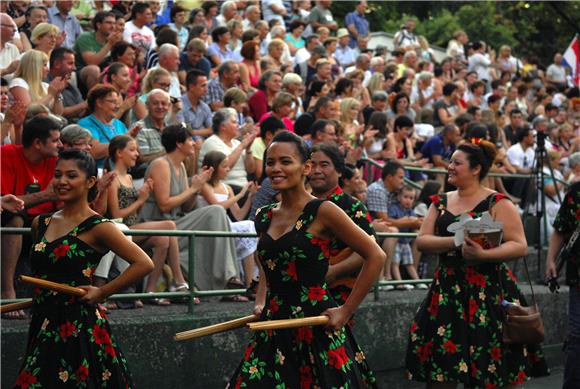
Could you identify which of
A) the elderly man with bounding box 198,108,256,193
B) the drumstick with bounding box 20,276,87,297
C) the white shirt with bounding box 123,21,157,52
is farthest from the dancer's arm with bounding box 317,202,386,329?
the white shirt with bounding box 123,21,157,52

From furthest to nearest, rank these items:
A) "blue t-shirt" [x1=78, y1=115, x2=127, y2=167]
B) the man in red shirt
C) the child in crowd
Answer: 1. the child in crowd
2. "blue t-shirt" [x1=78, y1=115, x2=127, y2=167]
3. the man in red shirt

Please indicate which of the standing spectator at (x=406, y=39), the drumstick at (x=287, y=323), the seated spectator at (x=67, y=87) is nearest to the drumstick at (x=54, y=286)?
the drumstick at (x=287, y=323)

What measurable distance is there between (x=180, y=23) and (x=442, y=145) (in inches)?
175

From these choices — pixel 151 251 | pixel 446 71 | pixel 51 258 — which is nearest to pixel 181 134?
pixel 151 251

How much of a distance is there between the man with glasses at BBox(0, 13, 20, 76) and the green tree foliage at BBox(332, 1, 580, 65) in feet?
72.5

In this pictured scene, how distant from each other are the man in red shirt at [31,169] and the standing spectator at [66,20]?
6.34 m

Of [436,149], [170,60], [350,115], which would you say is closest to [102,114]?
[170,60]

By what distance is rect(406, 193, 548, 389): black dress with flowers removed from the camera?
8008 mm

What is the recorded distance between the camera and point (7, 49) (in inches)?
471

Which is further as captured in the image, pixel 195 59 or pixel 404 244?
pixel 195 59

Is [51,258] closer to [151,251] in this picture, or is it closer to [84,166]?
[84,166]

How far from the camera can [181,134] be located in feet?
32.9

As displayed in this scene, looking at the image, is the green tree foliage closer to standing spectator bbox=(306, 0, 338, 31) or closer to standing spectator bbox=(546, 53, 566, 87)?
standing spectator bbox=(546, 53, 566, 87)

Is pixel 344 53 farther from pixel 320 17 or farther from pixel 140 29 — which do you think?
pixel 140 29
